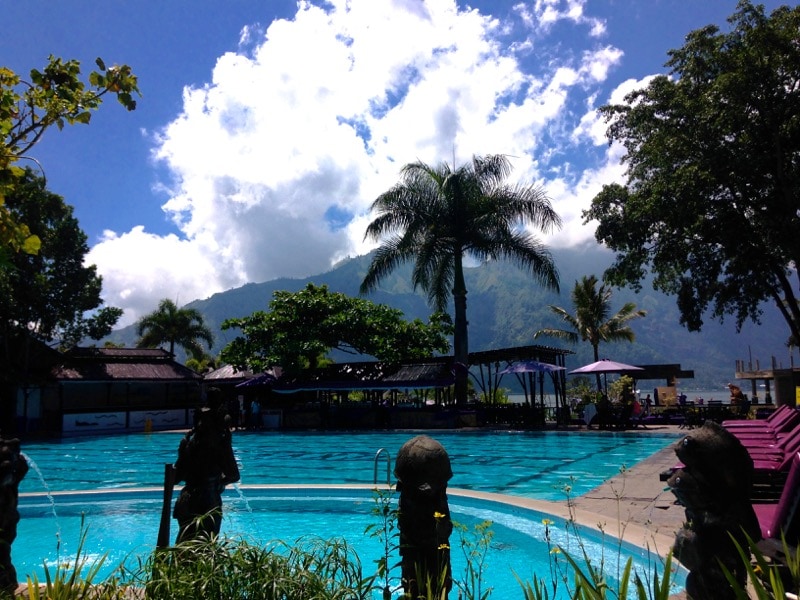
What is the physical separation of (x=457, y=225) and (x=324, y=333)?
8.06 metres

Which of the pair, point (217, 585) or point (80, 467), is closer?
point (217, 585)

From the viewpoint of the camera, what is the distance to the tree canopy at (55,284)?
24.8 m

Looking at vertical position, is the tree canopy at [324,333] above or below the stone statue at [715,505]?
above

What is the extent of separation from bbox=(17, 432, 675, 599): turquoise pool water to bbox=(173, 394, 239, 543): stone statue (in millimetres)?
452

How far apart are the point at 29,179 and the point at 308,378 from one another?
1493cm

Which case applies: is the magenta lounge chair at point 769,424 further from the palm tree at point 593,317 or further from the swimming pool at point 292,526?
the palm tree at point 593,317

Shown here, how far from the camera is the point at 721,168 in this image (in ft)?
49.6

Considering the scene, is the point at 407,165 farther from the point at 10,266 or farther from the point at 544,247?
the point at 10,266

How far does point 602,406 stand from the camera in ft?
67.3

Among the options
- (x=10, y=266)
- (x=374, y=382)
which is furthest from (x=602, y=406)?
(x=10, y=266)

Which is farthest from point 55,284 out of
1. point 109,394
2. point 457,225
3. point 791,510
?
point 791,510

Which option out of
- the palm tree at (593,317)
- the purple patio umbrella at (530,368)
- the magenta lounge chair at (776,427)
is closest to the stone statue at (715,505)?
the magenta lounge chair at (776,427)

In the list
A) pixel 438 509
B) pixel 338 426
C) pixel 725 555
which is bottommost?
pixel 338 426

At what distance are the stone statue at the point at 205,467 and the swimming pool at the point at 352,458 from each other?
502 centimetres
